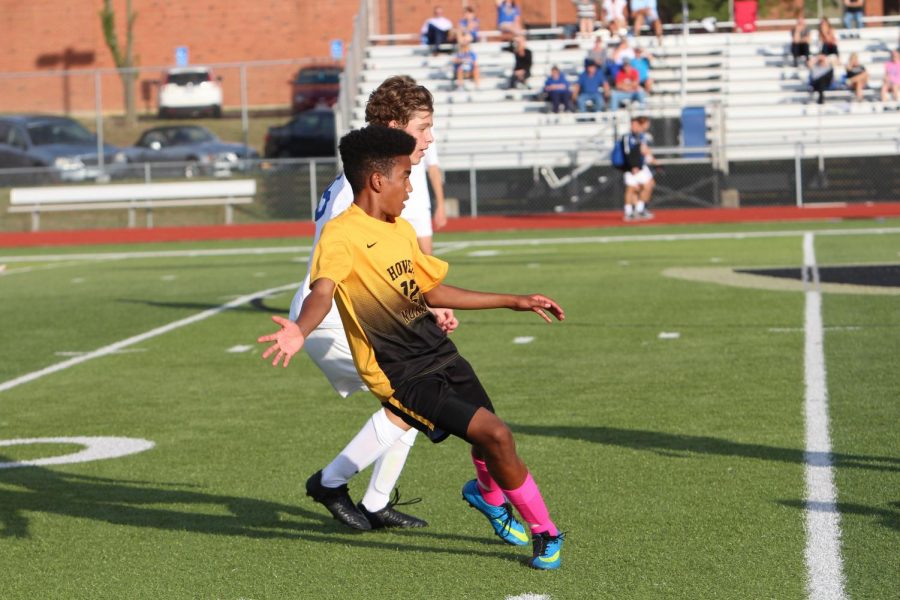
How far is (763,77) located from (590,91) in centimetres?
427

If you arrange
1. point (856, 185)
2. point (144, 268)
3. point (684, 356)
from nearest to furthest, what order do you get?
point (684, 356), point (144, 268), point (856, 185)

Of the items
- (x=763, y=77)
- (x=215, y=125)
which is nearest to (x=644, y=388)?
(x=763, y=77)

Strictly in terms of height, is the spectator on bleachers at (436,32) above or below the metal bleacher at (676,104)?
above

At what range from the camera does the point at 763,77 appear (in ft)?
109

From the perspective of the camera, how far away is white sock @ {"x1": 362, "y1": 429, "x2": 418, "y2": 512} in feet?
19.4

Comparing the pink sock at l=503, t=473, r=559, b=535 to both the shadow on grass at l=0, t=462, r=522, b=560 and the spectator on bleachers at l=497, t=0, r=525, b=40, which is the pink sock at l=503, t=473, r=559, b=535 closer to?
the shadow on grass at l=0, t=462, r=522, b=560

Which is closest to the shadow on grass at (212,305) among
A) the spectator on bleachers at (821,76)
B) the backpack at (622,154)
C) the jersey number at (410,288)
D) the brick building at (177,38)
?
the jersey number at (410,288)

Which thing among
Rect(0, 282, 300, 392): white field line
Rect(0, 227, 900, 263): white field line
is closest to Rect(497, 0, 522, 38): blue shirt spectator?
Rect(0, 227, 900, 263): white field line

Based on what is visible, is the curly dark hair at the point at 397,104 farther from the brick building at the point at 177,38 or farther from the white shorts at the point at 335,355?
the brick building at the point at 177,38

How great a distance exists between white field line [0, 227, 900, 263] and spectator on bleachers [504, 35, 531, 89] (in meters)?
9.56

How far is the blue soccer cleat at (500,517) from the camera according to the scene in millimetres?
5605

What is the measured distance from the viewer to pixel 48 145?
34.5 meters

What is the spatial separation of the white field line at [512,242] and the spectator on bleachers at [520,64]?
9.56m

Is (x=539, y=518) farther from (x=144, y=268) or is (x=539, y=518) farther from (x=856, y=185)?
(x=856, y=185)
